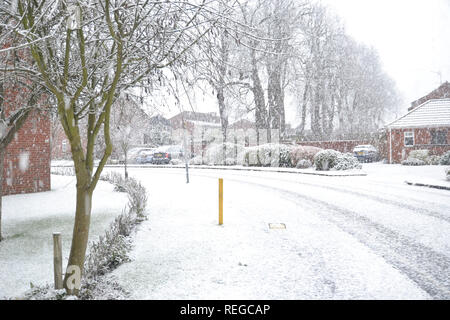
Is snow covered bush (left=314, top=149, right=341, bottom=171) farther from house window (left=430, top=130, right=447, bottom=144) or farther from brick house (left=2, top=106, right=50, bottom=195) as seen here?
brick house (left=2, top=106, right=50, bottom=195)

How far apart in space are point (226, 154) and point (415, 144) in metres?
14.4

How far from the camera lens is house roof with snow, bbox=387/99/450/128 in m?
25.3

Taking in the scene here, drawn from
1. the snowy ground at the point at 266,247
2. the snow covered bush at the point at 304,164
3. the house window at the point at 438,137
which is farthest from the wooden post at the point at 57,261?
the house window at the point at 438,137

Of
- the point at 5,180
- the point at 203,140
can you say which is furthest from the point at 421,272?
the point at 203,140

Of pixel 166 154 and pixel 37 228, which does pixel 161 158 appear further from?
pixel 37 228

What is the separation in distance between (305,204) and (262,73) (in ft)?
64.7

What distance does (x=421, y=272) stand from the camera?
→ 4.45m

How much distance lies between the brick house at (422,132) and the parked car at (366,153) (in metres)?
2.31

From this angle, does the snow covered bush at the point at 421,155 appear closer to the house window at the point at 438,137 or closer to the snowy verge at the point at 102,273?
the house window at the point at 438,137

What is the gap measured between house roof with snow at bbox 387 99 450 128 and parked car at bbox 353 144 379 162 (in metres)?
3.26

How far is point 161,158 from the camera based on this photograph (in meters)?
32.2

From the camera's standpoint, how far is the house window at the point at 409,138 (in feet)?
85.9

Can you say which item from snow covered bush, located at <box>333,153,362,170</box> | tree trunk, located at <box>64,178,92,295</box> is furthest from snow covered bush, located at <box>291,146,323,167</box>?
tree trunk, located at <box>64,178,92,295</box>
